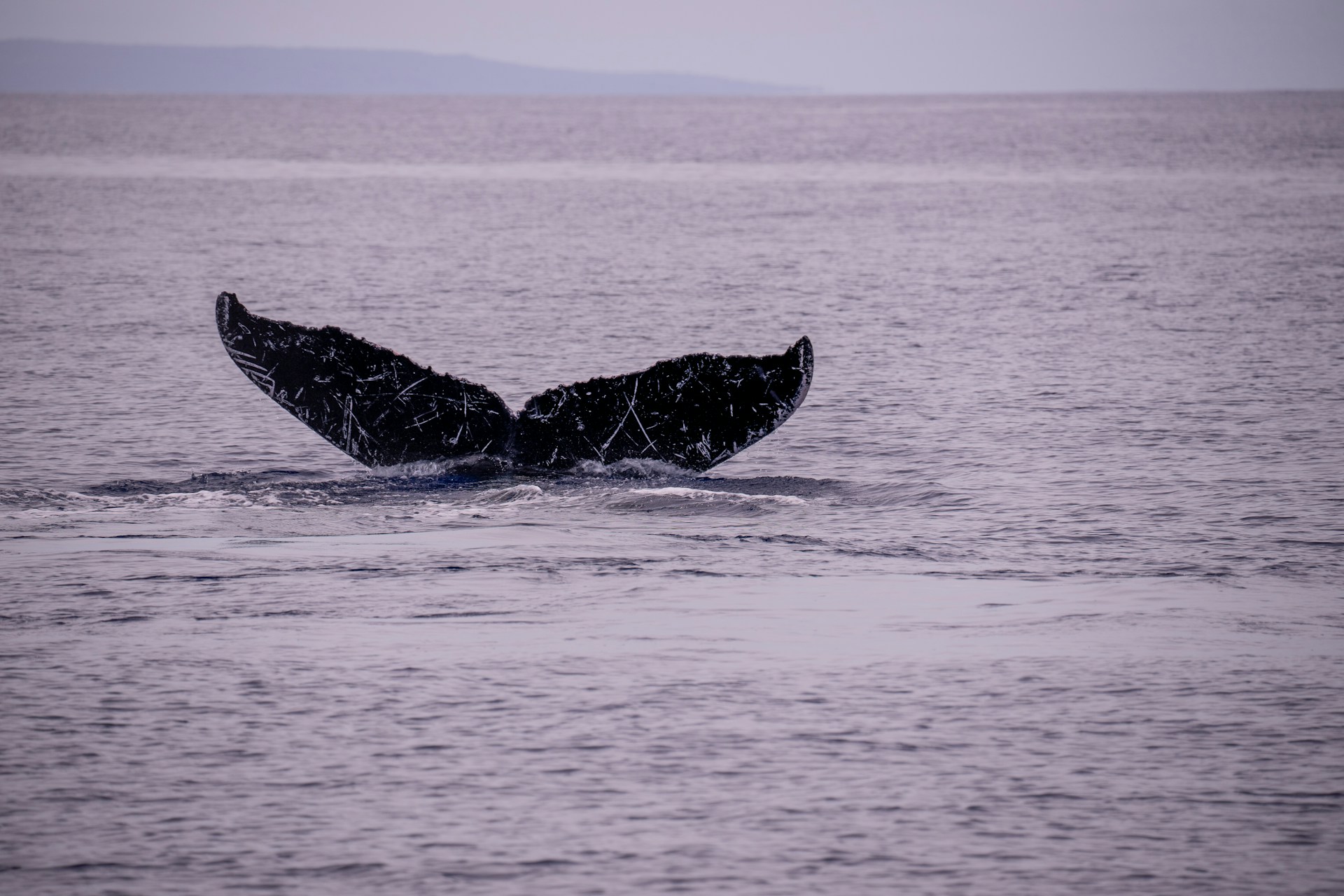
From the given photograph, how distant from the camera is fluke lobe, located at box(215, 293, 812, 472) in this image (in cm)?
1163

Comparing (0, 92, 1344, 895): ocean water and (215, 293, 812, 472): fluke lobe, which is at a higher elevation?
(215, 293, 812, 472): fluke lobe

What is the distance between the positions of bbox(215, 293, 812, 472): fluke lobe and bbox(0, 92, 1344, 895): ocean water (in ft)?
1.09

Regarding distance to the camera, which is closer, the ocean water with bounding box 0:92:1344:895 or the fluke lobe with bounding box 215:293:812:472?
the ocean water with bounding box 0:92:1344:895

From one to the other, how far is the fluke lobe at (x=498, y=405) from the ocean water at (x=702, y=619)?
33 cm

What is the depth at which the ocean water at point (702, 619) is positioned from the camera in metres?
5.46

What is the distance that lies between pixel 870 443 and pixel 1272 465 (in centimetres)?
316

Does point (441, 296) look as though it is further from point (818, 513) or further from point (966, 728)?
point (966, 728)

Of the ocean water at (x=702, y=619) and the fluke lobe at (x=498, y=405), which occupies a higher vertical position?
the fluke lobe at (x=498, y=405)

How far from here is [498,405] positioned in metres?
12.0

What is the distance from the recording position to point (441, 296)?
24.5m

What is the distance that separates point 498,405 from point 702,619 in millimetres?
4348

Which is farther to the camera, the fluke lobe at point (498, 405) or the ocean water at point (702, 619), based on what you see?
the fluke lobe at point (498, 405)

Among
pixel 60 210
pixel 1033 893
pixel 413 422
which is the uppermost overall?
pixel 60 210

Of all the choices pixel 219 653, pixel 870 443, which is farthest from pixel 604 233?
pixel 219 653
